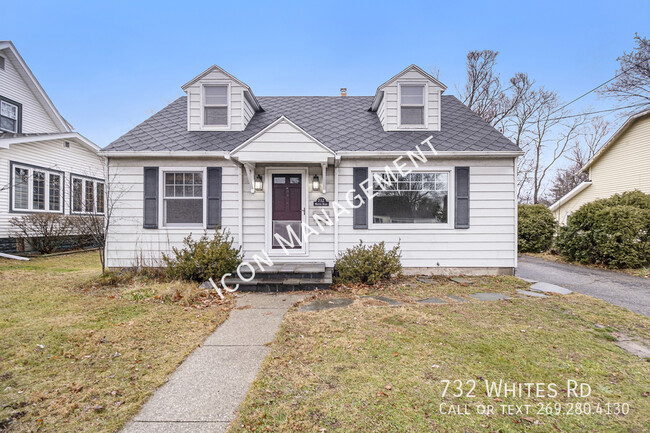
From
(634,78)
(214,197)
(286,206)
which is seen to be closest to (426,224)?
(286,206)

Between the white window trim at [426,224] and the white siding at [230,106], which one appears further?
the white siding at [230,106]

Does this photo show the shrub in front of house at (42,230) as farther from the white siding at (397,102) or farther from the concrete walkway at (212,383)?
the white siding at (397,102)

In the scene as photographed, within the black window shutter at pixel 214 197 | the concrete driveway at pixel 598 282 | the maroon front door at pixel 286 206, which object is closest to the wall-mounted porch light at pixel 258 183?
the maroon front door at pixel 286 206

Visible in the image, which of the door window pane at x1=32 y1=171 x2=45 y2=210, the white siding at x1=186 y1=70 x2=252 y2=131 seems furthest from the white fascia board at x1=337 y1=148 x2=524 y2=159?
the door window pane at x1=32 y1=171 x2=45 y2=210

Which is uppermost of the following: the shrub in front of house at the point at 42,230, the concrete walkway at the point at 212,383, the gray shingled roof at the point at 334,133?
the gray shingled roof at the point at 334,133

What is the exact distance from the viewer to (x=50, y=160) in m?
12.2

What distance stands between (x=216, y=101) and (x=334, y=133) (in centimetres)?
327

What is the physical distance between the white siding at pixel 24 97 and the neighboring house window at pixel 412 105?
15.1 metres

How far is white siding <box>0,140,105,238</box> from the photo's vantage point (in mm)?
10461

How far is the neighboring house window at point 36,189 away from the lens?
11.0 meters

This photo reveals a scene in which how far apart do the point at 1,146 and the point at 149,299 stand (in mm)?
9679

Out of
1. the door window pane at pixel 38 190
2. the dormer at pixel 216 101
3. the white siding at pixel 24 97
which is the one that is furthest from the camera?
the white siding at pixel 24 97

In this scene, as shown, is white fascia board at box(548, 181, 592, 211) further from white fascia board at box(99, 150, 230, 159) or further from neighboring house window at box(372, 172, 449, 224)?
white fascia board at box(99, 150, 230, 159)

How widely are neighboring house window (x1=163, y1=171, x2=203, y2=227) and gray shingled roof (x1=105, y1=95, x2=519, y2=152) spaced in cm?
69
